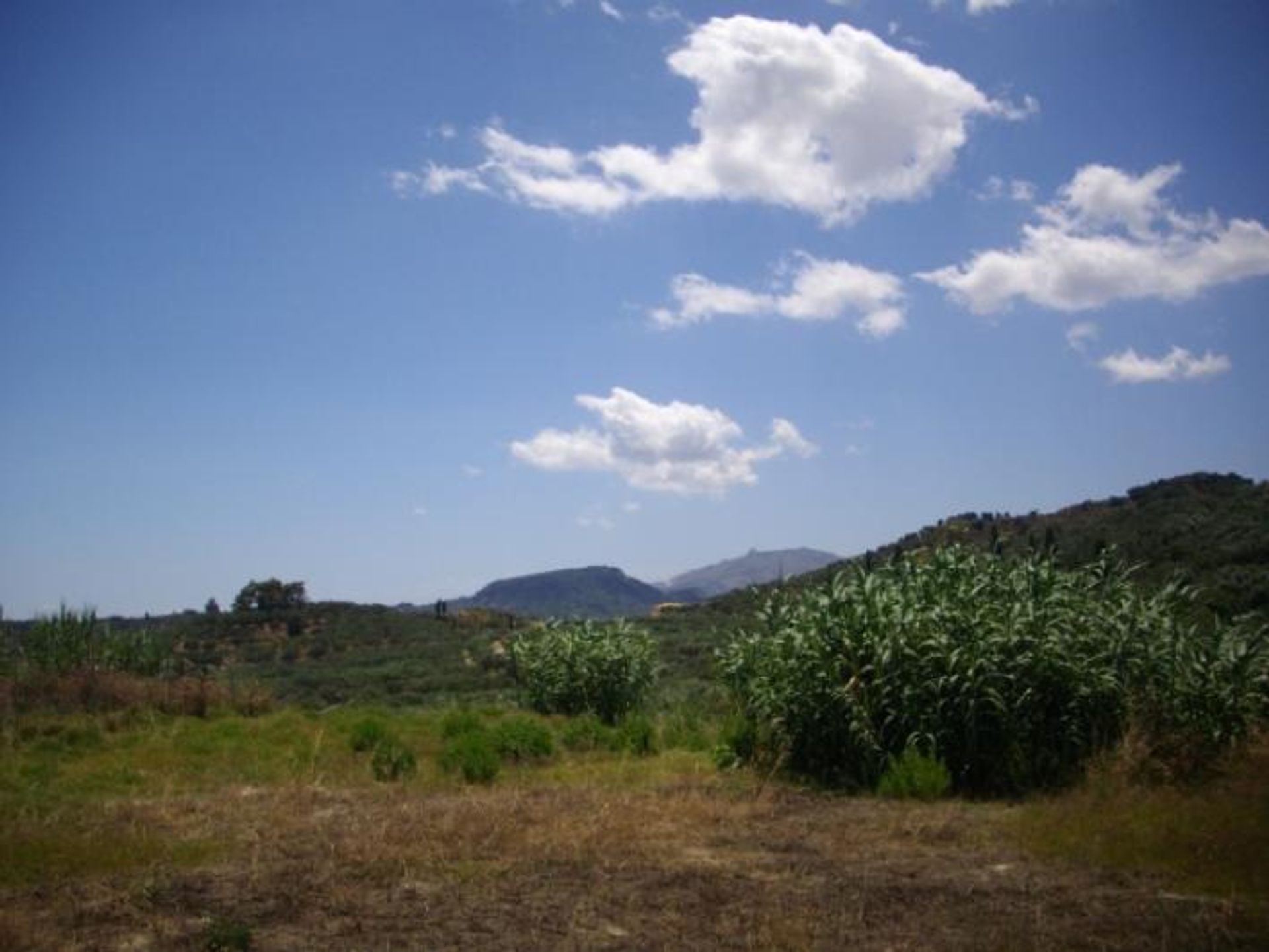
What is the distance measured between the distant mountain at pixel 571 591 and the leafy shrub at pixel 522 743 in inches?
3619

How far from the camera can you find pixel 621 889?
6.20 meters

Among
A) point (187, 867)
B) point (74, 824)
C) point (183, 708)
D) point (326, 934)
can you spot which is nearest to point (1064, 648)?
point (326, 934)

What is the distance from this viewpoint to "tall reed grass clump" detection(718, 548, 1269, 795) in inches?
365

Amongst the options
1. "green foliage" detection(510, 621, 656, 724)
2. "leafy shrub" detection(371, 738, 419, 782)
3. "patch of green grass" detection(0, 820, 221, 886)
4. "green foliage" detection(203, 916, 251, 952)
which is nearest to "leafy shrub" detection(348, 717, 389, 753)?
"leafy shrub" detection(371, 738, 419, 782)

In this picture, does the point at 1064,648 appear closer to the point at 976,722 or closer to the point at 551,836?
the point at 976,722

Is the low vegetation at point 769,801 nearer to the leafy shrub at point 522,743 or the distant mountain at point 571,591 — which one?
the leafy shrub at point 522,743

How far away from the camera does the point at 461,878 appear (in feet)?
21.4

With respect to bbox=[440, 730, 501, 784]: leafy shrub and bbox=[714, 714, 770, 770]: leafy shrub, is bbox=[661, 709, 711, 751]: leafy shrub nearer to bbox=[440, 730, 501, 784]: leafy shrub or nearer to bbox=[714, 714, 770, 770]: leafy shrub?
bbox=[714, 714, 770, 770]: leafy shrub

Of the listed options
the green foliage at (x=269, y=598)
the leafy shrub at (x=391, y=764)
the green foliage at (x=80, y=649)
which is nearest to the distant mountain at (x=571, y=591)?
the green foliage at (x=269, y=598)

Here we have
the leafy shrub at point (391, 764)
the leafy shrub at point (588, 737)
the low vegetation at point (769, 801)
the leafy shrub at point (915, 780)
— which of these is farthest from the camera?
the leafy shrub at point (588, 737)

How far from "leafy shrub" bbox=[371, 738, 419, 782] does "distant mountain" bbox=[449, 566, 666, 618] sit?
93324 millimetres

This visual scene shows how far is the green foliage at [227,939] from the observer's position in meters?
5.10

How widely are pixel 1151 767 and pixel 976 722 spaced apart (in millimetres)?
1487

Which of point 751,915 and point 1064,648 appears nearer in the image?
point 751,915
